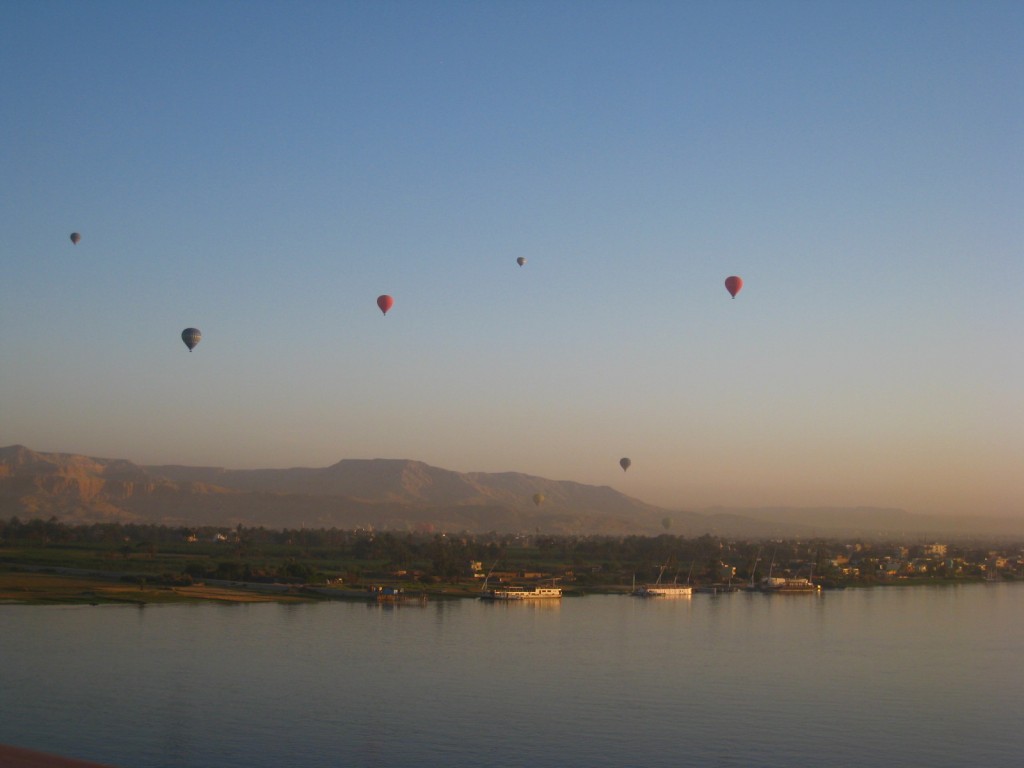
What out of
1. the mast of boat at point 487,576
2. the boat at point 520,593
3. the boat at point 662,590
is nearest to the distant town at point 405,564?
the mast of boat at point 487,576

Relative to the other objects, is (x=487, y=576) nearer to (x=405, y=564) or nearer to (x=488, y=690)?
(x=405, y=564)

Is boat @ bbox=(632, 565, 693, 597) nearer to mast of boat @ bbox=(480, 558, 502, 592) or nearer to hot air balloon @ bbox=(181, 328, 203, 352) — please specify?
mast of boat @ bbox=(480, 558, 502, 592)

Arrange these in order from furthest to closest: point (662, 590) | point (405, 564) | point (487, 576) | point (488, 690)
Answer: point (405, 564)
point (487, 576)
point (662, 590)
point (488, 690)

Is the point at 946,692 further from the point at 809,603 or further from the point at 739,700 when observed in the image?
the point at 809,603

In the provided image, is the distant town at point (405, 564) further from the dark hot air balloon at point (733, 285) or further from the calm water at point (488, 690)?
the dark hot air balloon at point (733, 285)

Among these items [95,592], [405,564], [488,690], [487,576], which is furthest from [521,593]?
[488,690]

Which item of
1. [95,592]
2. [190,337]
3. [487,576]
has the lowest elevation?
[95,592]
